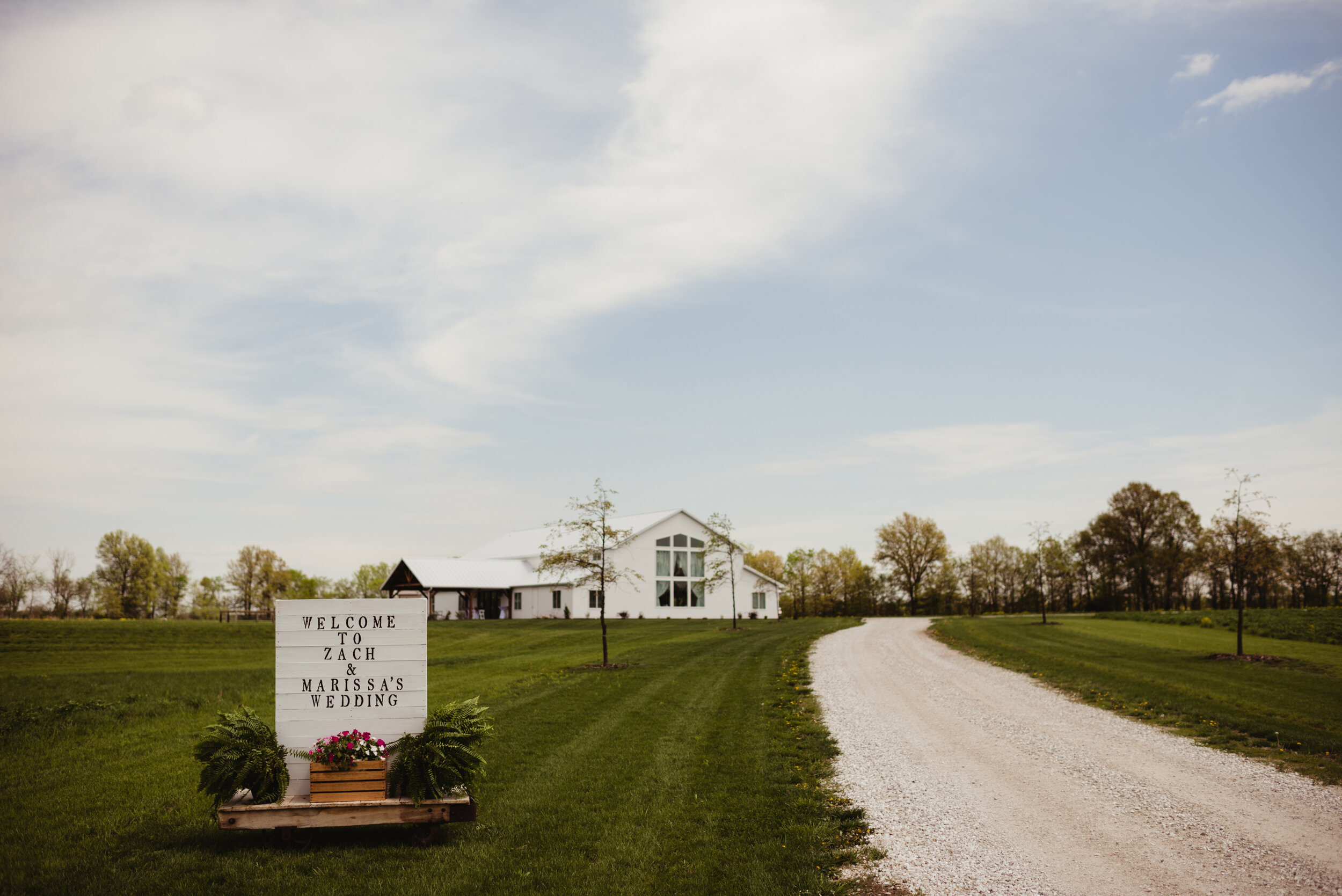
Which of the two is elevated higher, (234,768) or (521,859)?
(234,768)

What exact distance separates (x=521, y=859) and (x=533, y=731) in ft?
20.0

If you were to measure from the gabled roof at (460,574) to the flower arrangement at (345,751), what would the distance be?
48775mm

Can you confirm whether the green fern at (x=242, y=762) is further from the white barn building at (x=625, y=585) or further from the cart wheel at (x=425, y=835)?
the white barn building at (x=625, y=585)

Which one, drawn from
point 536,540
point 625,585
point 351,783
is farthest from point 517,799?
point 536,540

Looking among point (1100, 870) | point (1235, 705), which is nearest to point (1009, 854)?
point (1100, 870)

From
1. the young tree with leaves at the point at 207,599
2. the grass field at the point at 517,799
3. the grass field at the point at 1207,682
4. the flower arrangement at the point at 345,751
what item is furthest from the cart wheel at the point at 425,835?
the young tree with leaves at the point at 207,599

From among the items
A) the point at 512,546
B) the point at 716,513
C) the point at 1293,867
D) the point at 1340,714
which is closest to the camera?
the point at 1293,867

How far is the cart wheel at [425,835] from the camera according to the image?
748 centimetres

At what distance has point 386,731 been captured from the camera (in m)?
7.86

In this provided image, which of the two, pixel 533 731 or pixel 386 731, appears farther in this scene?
pixel 533 731

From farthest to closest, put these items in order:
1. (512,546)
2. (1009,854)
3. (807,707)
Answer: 1. (512,546)
2. (807,707)
3. (1009,854)

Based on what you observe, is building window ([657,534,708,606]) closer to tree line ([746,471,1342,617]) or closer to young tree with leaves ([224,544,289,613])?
tree line ([746,471,1342,617])

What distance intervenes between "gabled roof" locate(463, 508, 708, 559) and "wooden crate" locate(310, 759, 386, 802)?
44.1 meters

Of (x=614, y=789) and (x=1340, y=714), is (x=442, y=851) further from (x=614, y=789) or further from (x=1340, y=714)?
(x=1340, y=714)
